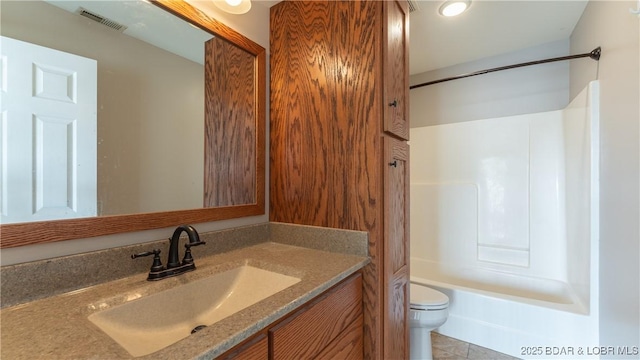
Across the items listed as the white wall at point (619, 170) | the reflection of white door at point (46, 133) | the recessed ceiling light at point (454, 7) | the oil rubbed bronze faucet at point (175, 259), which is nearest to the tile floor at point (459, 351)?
the white wall at point (619, 170)

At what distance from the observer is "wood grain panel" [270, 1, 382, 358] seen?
1.03 metres

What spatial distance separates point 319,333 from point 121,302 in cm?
55

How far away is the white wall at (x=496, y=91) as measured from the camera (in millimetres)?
2117

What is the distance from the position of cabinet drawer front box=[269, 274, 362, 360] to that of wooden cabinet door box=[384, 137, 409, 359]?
0.19 meters

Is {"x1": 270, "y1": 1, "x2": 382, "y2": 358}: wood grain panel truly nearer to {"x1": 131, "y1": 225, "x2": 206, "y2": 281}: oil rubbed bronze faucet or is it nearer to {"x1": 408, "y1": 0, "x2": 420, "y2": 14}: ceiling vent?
{"x1": 131, "y1": 225, "x2": 206, "y2": 281}: oil rubbed bronze faucet

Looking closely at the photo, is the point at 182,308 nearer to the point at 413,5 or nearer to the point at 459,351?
the point at 459,351

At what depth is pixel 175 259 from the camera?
2.81ft

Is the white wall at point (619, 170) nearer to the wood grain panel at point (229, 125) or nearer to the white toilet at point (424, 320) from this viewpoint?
the white toilet at point (424, 320)

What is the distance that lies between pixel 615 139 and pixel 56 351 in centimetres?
224

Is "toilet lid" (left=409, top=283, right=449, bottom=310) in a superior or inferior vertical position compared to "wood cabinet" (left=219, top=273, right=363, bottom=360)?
inferior

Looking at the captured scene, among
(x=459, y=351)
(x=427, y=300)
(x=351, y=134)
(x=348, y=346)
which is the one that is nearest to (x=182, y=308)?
(x=348, y=346)

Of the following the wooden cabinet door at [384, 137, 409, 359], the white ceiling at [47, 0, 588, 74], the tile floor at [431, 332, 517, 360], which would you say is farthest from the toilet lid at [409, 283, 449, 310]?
the white ceiling at [47, 0, 588, 74]

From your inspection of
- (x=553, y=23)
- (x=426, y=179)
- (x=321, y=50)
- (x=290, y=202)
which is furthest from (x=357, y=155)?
(x=553, y=23)

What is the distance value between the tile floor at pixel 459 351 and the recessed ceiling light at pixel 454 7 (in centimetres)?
232
